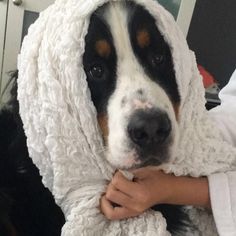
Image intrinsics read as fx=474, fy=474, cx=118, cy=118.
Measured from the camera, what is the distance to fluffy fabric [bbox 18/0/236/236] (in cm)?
85

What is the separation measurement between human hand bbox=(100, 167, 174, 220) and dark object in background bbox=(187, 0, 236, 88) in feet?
4.53

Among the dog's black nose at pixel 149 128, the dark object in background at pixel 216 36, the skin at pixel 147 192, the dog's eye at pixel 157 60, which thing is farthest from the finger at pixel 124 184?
the dark object in background at pixel 216 36

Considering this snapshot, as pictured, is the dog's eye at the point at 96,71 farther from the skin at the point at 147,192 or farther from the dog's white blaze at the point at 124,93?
the skin at the point at 147,192

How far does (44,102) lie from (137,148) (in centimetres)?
19

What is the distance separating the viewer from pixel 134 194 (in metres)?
0.89

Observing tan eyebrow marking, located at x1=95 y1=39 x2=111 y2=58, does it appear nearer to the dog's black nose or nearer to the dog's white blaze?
the dog's white blaze

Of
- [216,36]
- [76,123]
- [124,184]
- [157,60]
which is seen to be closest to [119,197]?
[124,184]

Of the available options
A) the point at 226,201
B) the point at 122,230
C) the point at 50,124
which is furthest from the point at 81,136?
the point at 226,201

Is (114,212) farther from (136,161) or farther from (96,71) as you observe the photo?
(96,71)

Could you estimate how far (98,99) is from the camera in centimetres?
90

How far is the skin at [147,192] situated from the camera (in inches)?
35.1

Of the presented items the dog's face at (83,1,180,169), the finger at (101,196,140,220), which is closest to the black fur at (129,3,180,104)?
the dog's face at (83,1,180,169)

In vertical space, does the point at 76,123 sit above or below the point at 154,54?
below

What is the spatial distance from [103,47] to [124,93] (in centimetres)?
10
